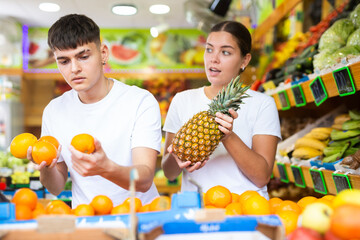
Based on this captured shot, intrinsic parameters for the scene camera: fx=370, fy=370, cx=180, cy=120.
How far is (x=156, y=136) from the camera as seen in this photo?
1755 millimetres

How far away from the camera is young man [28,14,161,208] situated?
5.39 ft

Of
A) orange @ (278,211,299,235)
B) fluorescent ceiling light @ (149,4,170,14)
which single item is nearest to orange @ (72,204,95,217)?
orange @ (278,211,299,235)

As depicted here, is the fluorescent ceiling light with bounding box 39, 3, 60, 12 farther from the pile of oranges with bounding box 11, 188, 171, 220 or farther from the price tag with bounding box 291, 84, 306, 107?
the pile of oranges with bounding box 11, 188, 171, 220

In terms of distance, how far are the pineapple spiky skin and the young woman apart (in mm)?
86

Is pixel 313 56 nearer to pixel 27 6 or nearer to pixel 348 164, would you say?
pixel 348 164

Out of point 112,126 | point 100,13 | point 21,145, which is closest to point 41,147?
point 21,145

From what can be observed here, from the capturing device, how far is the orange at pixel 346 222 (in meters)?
0.87

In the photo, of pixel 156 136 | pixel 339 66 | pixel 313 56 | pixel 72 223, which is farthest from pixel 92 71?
pixel 313 56

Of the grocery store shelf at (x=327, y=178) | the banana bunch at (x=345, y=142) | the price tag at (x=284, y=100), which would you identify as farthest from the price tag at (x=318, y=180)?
the price tag at (x=284, y=100)

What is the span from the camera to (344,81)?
194 centimetres

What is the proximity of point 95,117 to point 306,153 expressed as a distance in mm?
1721

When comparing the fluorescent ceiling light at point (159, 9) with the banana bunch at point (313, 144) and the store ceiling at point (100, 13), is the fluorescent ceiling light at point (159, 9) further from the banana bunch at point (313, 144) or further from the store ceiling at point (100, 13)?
the banana bunch at point (313, 144)

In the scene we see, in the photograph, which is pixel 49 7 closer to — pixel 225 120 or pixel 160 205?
pixel 225 120

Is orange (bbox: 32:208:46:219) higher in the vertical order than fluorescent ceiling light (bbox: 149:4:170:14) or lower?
lower
